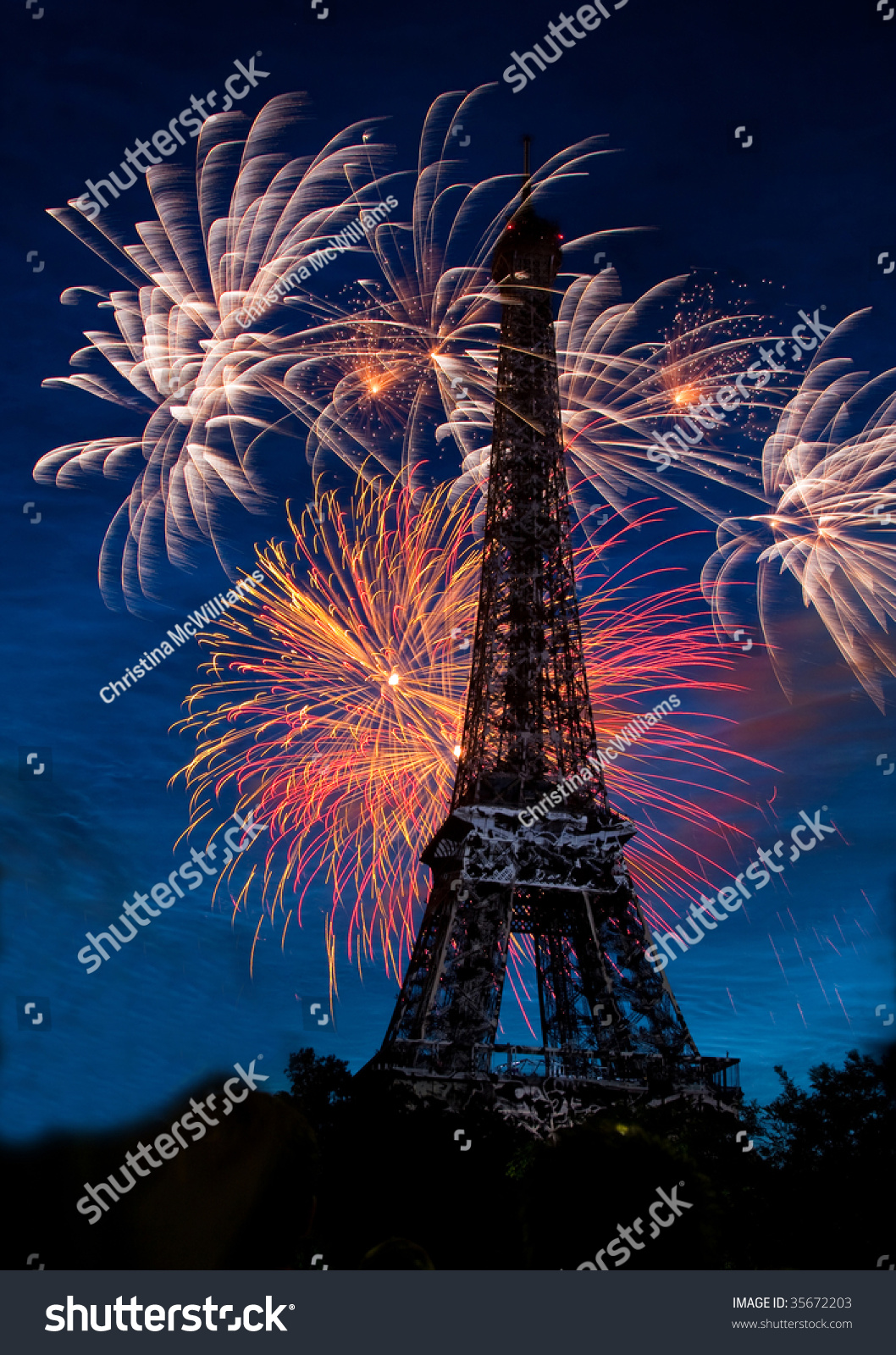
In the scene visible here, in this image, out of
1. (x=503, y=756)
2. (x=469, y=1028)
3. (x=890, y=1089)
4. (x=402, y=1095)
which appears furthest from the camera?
(x=503, y=756)

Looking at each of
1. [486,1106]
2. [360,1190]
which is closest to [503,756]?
[486,1106]

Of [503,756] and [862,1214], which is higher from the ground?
[503,756]

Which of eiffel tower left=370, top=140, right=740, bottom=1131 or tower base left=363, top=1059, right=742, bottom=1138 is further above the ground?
eiffel tower left=370, top=140, right=740, bottom=1131

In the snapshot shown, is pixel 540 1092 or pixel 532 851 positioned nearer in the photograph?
pixel 540 1092

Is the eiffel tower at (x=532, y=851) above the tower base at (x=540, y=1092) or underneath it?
above

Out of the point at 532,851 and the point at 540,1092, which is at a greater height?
the point at 532,851

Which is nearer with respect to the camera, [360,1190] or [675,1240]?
[675,1240]

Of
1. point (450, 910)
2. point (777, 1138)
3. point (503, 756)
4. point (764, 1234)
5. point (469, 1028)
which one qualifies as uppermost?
point (503, 756)

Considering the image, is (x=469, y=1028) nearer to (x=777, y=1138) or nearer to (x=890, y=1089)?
(x=777, y=1138)
